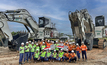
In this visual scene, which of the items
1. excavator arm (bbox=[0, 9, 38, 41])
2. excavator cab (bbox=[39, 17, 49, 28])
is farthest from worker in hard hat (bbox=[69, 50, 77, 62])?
excavator cab (bbox=[39, 17, 49, 28])

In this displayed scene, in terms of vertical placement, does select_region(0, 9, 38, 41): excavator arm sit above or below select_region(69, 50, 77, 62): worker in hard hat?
above

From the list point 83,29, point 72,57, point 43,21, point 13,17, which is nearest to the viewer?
point 72,57

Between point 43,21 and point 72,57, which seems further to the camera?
point 43,21

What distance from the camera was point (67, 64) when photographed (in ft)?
20.7

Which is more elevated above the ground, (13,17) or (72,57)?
(13,17)

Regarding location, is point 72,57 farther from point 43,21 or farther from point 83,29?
point 43,21

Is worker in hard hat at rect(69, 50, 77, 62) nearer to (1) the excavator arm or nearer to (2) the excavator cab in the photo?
(1) the excavator arm

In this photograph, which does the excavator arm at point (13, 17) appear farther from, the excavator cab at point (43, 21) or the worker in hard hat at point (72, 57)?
the worker in hard hat at point (72, 57)

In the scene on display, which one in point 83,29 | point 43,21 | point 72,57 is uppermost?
point 43,21

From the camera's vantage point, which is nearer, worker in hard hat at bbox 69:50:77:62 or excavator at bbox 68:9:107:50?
worker in hard hat at bbox 69:50:77:62

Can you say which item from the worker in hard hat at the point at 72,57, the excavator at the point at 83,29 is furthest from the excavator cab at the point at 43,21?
the worker in hard hat at the point at 72,57

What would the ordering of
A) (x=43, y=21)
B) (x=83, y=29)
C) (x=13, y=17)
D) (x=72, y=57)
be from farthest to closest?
(x=43, y=21) < (x=13, y=17) < (x=83, y=29) < (x=72, y=57)

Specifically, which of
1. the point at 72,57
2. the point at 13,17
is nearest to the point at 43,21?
the point at 13,17

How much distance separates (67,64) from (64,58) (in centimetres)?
70
